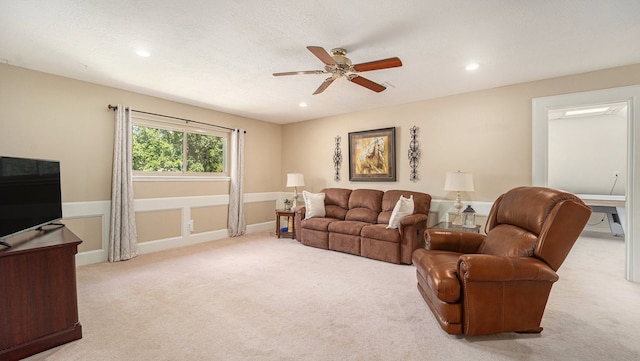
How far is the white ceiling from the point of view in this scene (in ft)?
7.00

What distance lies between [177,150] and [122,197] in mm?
1231

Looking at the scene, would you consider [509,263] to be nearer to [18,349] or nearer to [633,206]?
[633,206]

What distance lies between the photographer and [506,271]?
6.34ft

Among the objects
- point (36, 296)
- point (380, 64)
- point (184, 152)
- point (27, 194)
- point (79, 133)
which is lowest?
point (36, 296)

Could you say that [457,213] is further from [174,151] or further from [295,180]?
[174,151]

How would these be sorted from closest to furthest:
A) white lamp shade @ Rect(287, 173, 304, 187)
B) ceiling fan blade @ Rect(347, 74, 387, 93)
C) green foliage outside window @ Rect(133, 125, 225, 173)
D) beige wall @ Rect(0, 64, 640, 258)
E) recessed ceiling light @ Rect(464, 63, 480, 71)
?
ceiling fan blade @ Rect(347, 74, 387, 93)
recessed ceiling light @ Rect(464, 63, 480, 71)
beige wall @ Rect(0, 64, 640, 258)
green foliage outside window @ Rect(133, 125, 225, 173)
white lamp shade @ Rect(287, 173, 304, 187)

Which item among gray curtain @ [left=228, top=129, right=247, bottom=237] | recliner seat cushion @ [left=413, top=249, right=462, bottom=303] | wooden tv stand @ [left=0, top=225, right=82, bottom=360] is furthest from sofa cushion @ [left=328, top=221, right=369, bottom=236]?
wooden tv stand @ [left=0, top=225, right=82, bottom=360]

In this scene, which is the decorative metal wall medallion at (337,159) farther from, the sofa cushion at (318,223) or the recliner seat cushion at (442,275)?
the recliner seat cushion at (442,275)

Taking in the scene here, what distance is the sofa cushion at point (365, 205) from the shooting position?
187 inches

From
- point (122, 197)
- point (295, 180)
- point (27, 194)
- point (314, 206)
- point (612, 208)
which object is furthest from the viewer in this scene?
point (295, 180)

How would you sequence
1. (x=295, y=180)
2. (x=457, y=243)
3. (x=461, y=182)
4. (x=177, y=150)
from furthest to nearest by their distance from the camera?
(x=295, y=180), (x=177, y=150), (x=461, y=182), (x=457, y=243)

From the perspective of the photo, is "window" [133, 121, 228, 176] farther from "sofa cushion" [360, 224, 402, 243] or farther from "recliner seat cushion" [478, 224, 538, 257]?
"recliner seat cushion" [478, 224, 538, 257]

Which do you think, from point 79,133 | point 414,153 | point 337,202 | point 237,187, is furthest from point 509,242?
point 79,133

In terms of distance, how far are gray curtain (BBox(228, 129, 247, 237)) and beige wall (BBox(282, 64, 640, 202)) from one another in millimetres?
2108
